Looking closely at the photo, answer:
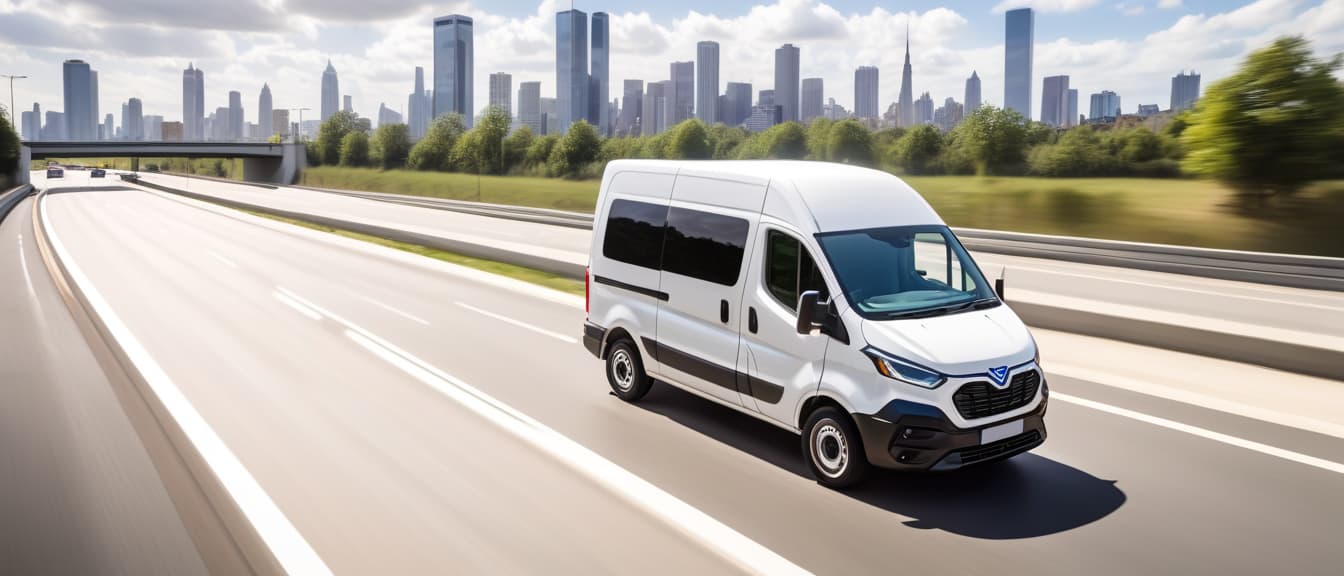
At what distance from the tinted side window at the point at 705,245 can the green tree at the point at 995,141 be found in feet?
121

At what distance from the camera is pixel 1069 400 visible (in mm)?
8836

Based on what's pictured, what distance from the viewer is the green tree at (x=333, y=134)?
112 metres

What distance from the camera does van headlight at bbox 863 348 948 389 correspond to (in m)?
5.91

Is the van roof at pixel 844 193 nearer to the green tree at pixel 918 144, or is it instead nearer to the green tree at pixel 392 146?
the green tree at pixel 918 144

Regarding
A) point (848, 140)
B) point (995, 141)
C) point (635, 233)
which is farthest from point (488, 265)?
point (848, 140)

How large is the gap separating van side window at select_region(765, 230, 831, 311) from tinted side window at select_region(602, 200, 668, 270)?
1437 mm

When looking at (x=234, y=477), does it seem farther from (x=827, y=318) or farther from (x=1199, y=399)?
(x=1199, y=399)

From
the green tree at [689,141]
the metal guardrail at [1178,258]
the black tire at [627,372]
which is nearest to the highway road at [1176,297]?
the metal guardrail at [1178,258]

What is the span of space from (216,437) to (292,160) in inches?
4174

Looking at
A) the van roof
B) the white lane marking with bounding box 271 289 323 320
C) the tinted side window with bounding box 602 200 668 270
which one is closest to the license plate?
the van roof

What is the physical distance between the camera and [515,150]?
91375mm

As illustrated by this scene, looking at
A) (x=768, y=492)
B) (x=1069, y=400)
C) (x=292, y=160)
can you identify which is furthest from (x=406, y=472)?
(x=292, y=160)

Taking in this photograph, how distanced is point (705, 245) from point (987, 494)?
9.47 feet

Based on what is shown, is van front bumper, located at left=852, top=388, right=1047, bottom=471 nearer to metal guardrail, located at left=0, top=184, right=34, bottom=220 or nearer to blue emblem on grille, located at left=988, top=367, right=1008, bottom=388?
blue emblem on grille, located at left=988, top=367, right=1008, bottom=388
